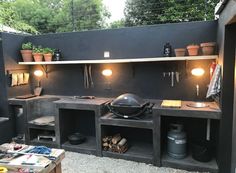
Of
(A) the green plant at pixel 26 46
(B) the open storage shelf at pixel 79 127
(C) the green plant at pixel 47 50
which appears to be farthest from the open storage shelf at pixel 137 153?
(A) the green plant at pixel 26 46

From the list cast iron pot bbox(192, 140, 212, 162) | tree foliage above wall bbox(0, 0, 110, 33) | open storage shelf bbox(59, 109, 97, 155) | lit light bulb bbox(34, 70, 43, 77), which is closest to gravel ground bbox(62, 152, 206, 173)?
open storage shelf bbox(59, 109, 97, 155)

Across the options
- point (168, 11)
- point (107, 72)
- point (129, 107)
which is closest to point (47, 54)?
point (107, 72)

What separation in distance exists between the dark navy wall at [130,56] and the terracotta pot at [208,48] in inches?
10.8

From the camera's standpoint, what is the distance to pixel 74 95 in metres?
4.14

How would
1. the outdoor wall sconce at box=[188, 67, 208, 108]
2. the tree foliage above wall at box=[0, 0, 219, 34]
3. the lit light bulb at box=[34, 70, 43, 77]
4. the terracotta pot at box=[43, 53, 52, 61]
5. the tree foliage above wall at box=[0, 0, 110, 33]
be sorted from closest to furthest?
the outdoor wall sconce at box=[188, 67, 208, 108]
the terracotta pot at box=[43, 53, 52, 61]
the lit light bulb at box=[34, 70, 43, 77]
the tree foliage above wall at box=[0, 0, 219, 34]
the tree foliage above wall at box=[0, 0, 110, 33]

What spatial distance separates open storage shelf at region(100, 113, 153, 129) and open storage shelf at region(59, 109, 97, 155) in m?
0.59

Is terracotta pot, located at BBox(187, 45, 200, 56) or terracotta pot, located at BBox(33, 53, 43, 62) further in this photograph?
terracotta pot, located at BBox(33, 53, 43, 62)

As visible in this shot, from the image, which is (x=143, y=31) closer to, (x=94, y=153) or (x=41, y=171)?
(x=94, y=153)

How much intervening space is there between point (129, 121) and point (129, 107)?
212 millimetres

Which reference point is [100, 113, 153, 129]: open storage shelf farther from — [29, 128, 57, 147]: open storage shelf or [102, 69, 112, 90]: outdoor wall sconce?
[29, 128, 57, 147]: open storage shelf

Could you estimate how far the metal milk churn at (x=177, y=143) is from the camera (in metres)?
3.04

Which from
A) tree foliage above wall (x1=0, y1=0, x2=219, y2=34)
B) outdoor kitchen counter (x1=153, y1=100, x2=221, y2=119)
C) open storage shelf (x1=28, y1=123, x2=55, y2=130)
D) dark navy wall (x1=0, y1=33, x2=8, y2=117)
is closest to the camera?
outdoor kitchen counter (x1=153, y1=100, x2=221, y2=119)

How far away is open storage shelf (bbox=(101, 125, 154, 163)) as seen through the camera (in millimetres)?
3175

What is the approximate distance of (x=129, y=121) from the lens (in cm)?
309
